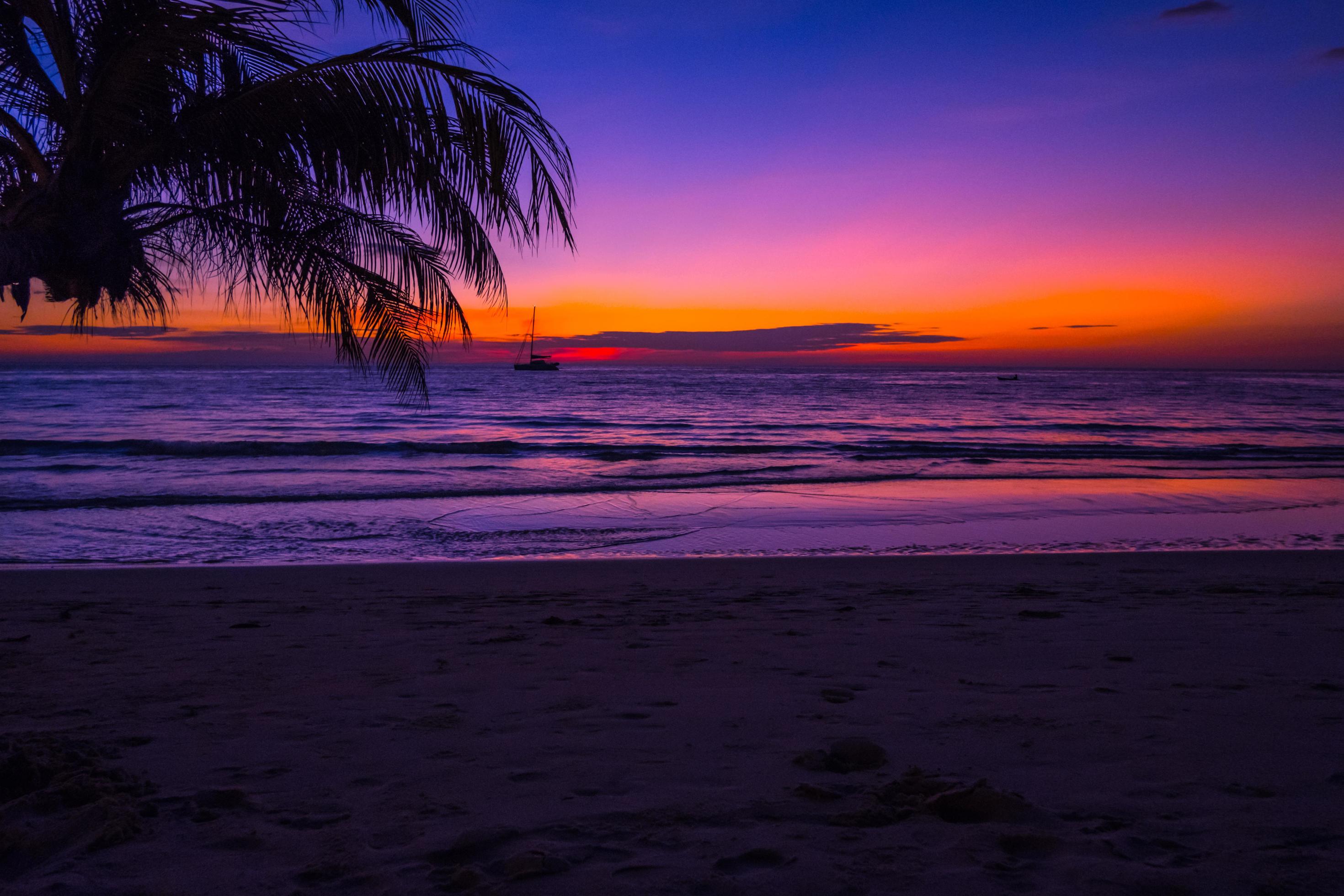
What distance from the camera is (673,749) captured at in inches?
129

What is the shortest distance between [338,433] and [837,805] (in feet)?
81.7

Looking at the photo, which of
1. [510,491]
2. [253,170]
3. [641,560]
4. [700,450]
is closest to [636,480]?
[510,491]

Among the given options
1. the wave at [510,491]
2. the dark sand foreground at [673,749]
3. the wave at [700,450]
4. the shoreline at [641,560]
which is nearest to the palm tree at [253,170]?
the dark sand foreground at [673,749]

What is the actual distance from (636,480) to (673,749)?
516 inches

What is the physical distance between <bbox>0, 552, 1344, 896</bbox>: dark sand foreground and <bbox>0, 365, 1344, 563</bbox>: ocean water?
4.11 metres

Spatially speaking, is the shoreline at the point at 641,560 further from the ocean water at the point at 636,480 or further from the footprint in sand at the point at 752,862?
the footprint in sand at the point at 752,862

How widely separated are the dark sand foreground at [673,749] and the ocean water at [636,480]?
411 cm

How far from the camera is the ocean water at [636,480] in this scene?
1012 centimetres

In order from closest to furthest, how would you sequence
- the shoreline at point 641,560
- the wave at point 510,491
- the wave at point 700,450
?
the shoreline at point 641,560
the wave at point 510,491
the wave at point 700,450

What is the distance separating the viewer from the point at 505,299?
5.18m

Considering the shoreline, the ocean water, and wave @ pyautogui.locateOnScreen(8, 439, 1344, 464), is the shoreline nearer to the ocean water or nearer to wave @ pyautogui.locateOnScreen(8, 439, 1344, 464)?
the ocean water

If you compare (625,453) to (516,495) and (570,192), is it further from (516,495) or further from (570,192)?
(570,192)

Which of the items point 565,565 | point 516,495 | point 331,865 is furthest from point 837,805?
point 516,495

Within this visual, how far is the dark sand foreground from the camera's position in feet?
7.75
